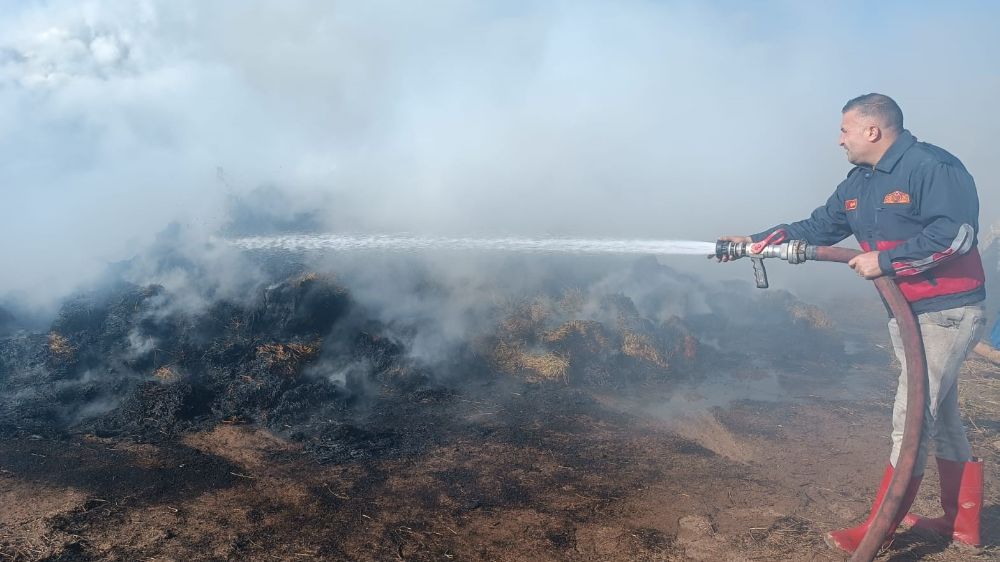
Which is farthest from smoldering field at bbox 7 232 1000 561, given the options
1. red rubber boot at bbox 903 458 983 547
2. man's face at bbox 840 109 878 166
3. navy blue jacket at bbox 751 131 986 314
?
man's face at bbox 840 109 878 166

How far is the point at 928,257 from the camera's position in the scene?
3.64 meters

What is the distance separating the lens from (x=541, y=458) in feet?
18.5

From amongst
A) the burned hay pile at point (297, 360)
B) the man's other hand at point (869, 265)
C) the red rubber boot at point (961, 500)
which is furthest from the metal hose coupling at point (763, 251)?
the burned hay pile at point (297, 360)

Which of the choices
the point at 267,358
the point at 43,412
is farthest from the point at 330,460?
the point at 43,412

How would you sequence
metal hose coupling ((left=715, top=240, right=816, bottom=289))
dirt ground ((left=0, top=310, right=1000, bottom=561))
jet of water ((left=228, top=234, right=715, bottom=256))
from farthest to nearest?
1. jet of water ((left=228, top=234, right=715, bottom=256))
2. metal hose coupling ((left=715, top=240, right=816, bottom=289))
3. dirt ground ((left=0, top=310, right=1000, bottom=561))

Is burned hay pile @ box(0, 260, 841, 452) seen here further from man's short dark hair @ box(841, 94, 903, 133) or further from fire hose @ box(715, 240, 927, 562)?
man's short dark hair @ box(841, 94, 903, 133)

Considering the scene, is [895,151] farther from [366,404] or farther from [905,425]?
[366,404]

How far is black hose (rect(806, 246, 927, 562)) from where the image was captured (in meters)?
3.72

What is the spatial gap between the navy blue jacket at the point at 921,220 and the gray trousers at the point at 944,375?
0.09 metres

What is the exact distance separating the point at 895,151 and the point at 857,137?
26 cm

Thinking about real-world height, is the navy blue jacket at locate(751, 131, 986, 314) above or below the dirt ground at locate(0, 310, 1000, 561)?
above

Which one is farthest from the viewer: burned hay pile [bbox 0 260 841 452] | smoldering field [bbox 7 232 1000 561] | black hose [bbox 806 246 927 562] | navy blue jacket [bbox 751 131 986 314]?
burned hay pile [bbox 0 260 841 452]

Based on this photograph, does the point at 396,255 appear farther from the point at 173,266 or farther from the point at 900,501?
the point at 900,501

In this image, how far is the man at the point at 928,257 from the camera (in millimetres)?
3590
